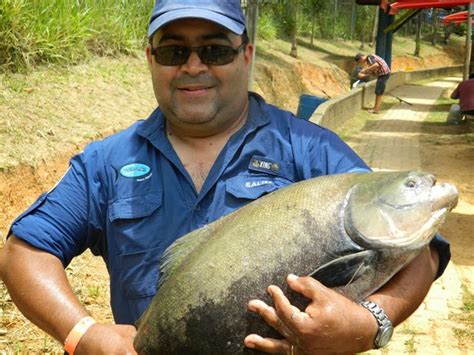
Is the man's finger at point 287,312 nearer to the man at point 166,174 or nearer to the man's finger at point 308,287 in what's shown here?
the man's finger at point 308,287

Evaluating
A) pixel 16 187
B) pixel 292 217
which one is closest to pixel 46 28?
pixel 16 187

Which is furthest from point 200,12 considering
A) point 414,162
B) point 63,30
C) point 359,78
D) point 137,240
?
point 359,78

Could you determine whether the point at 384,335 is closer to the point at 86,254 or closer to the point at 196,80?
the point at 196,80

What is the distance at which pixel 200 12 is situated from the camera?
2.35m

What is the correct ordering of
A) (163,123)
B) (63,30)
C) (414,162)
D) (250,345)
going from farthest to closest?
(414,162)
(63,30)
(163,123)
(250,345)

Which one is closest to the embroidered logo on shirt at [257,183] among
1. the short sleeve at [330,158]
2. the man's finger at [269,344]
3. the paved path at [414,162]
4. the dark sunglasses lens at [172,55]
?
the short sleeve at [330,158]

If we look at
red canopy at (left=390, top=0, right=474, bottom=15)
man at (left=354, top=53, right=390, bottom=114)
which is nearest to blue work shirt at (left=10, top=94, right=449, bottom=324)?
man at (left=354, top=53, right=390, bottom=114)

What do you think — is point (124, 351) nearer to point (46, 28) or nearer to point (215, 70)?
point (215, 70)

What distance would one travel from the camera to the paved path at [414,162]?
4637 mm

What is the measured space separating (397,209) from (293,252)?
0.33 m

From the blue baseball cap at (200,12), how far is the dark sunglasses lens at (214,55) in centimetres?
8

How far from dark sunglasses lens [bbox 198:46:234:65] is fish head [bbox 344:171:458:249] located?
700 millimetres

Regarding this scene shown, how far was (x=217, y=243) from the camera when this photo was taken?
207 centimetres

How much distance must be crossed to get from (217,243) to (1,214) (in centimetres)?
382
